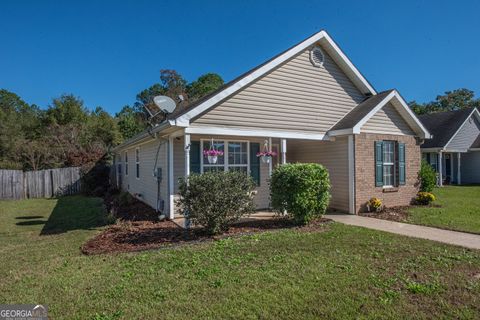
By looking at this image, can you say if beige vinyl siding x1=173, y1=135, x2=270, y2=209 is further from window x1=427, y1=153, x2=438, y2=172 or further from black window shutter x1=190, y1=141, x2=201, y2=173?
window x1=427, y1=153, x2=438, y2=172

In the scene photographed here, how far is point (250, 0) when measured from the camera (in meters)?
11.2

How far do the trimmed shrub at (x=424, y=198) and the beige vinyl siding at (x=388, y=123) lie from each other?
7.94ft

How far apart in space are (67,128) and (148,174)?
19417mm

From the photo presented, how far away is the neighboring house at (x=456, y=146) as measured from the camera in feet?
68.8

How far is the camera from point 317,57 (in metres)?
10.6

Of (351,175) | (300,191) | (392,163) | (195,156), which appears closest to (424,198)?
(392,163)

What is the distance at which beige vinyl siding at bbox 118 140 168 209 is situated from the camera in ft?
31.8

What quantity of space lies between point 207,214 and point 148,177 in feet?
19.1

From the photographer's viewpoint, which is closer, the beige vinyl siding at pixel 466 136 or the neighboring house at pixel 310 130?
the neighboring house at pixel 310 130

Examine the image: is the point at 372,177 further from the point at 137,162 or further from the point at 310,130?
the point at 137,162

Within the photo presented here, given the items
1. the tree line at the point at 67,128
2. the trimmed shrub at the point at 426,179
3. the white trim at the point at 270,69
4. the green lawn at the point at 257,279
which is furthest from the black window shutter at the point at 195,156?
the tree line at the point at 67,128

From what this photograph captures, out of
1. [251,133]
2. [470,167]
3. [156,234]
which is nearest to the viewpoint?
[156,234]

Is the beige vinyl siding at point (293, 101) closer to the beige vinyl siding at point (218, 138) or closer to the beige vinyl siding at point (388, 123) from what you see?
the beige vinyl siding at point (218, 138)

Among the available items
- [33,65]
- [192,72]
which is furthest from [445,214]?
[192,72]
